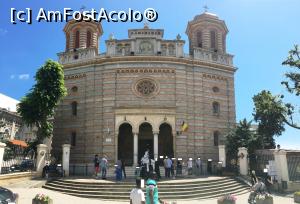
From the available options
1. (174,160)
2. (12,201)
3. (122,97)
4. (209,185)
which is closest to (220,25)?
(122,97)

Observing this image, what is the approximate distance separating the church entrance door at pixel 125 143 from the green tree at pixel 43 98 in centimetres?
607

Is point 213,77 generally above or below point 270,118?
above

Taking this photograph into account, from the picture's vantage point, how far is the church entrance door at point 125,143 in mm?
28734

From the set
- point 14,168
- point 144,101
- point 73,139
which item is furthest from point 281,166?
point 14,168

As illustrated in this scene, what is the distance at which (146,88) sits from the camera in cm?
2873

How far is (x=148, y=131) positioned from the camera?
29.0m

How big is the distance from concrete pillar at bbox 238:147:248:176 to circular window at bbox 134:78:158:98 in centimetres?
866

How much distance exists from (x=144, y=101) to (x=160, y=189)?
1035 cm

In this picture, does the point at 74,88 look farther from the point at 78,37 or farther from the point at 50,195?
the point at 50,195

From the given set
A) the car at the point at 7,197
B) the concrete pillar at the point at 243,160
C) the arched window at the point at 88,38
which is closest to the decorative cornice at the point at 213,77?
the concrete pillar at the point at 243,160

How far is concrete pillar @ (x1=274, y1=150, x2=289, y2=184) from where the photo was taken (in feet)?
72.8

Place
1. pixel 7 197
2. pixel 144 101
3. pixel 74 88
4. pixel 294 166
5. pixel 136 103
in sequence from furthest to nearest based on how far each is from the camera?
pixel 74 88
pixel 144 101
pixel 136 103
pixel 294 166
pixel 7 197

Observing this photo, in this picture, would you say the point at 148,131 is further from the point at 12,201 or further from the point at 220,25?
Answer: the point at 12,201

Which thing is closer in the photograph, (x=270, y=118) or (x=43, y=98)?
(x=43, y=98)
